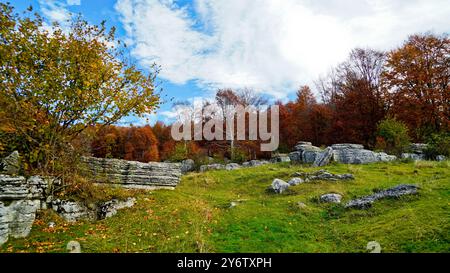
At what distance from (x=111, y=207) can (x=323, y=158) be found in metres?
15.6

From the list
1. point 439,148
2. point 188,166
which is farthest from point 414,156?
point 188,166

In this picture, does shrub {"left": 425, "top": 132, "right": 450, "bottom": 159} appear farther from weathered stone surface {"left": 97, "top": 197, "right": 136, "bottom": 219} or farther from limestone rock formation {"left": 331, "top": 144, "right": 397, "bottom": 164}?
weathered stone surface {"left": 97, "top": 197, "right": 136, "bottom": 219}

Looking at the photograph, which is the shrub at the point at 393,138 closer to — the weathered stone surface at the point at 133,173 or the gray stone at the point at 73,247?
the weathered stone surface at the point at 133,173

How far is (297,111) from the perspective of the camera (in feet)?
147

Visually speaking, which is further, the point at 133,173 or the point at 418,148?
the point at 418,148

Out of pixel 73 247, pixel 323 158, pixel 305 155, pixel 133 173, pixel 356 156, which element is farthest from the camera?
pixel 305 155

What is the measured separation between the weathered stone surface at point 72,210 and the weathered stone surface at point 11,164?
179 centimetres

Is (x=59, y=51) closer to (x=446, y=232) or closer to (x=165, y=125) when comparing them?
(x=446, y=232)

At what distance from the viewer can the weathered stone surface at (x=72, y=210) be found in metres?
9.91

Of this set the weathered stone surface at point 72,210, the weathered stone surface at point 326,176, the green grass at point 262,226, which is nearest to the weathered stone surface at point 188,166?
the weathered stone surface at point 326,176

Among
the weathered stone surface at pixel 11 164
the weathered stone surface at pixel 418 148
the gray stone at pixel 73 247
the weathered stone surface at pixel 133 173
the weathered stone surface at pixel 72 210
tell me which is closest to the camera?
the gray stone at pixel 73 247

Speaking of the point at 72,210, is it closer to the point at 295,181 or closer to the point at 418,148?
the point at 295,181

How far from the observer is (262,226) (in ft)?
30.1
